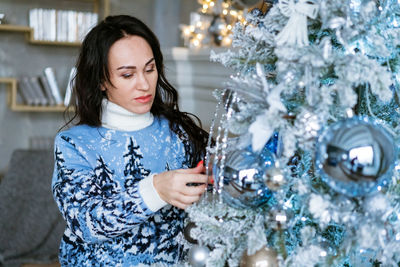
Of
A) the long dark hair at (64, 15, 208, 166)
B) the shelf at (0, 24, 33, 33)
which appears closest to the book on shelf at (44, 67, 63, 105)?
the shelf at (0, 24, 33, 33)

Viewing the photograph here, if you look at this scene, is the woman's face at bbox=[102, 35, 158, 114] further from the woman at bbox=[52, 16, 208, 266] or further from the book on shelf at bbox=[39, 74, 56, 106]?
the book on shelf at bbox=[39, 74, 56, 106]

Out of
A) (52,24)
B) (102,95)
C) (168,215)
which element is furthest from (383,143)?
(52,24)

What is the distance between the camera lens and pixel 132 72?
123cm

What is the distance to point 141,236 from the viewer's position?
1.24 meters

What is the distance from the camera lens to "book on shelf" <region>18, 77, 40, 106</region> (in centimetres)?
337

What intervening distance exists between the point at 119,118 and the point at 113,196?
257 millimetres

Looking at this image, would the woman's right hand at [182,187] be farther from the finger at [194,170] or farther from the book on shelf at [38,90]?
the book on shelf at [38,90]

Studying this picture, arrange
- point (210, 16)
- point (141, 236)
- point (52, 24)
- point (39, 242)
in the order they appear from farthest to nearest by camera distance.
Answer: point (52, 24)
point (210, 16)
point (39, 242)
point (141, 236)

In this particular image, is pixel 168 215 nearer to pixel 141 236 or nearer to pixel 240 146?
pixel 141 236

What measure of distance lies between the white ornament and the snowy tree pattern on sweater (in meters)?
0.44

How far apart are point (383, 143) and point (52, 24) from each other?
297 cm

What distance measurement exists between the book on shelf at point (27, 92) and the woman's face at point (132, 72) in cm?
228

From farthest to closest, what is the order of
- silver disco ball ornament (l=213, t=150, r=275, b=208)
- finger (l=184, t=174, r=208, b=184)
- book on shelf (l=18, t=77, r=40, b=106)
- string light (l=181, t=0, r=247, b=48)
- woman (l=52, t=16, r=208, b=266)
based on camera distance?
book on shelf (l=18, t=77, r=40, b=106) < string light (l=181, t=0, r=247, b=48) < woman (l=52, t=16, r=208, b=266) < finger (l=184, t=174, r=208, b=184) < silver disco ball ornament (l=213, t=150, r=275, b=208)

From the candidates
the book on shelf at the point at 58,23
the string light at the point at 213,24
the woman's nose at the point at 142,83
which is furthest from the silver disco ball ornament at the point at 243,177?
the book on shelf at the point at 58,23
